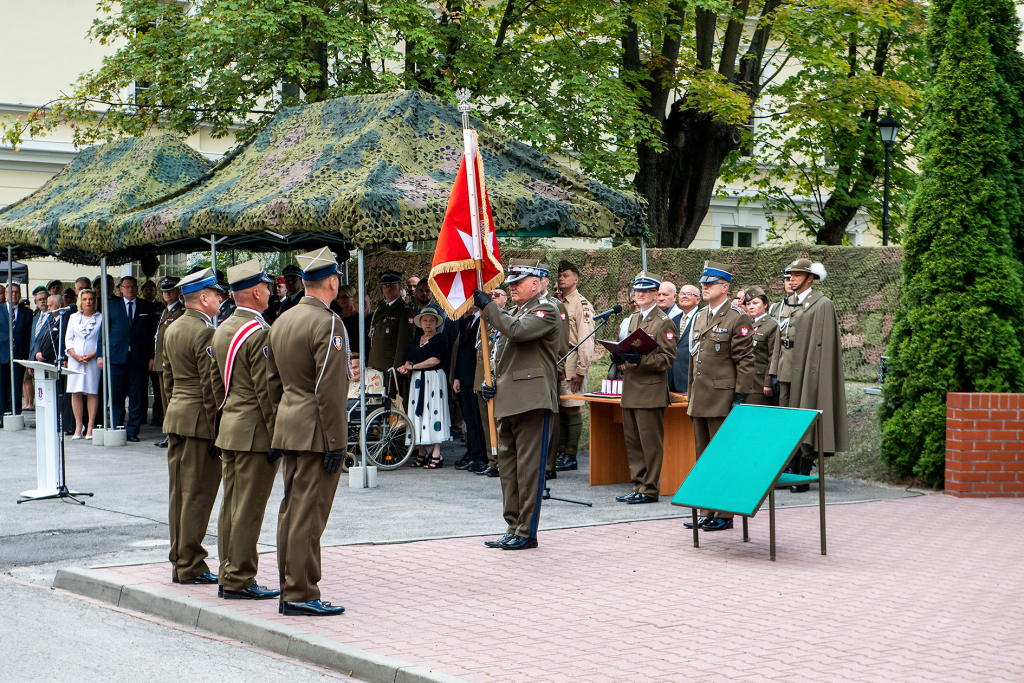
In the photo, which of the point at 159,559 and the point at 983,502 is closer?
the point at 159,559

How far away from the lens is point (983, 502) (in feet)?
33.6

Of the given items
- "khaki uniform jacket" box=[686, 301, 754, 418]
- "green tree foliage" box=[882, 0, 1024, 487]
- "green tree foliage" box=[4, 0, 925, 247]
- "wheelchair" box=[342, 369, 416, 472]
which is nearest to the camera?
"khaki uniform jacket" box=[686, 301, 754, 418]

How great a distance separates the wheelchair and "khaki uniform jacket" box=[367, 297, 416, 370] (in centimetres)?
43

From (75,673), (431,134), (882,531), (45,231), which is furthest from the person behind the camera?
(45,231)

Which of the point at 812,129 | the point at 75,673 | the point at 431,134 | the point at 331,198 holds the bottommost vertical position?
the point at 75,673

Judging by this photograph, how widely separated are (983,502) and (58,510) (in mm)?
8344

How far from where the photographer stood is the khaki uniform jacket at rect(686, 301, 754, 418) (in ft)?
30.1

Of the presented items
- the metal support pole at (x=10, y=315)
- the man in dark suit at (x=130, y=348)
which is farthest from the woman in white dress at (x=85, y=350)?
the metal support pole at (x=10, y=315)

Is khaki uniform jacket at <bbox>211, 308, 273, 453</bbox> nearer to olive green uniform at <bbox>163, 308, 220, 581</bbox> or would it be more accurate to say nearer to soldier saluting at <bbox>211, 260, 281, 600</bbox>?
soldier saluting at <bbox>211, 260, 281, 600</bbox>

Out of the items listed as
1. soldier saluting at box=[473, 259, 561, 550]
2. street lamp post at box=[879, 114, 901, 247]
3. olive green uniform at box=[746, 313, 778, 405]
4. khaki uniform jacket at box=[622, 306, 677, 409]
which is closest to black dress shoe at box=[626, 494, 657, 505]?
khaki uniform jacket at box=[622, 306, 677, 409]

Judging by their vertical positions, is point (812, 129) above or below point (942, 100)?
above

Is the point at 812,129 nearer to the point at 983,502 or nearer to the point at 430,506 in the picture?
the point at 983,502

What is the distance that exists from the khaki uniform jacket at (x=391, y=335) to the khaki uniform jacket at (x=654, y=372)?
10.9 feet

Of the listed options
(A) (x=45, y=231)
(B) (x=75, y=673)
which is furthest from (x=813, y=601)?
(A) (x=45, y=231)
